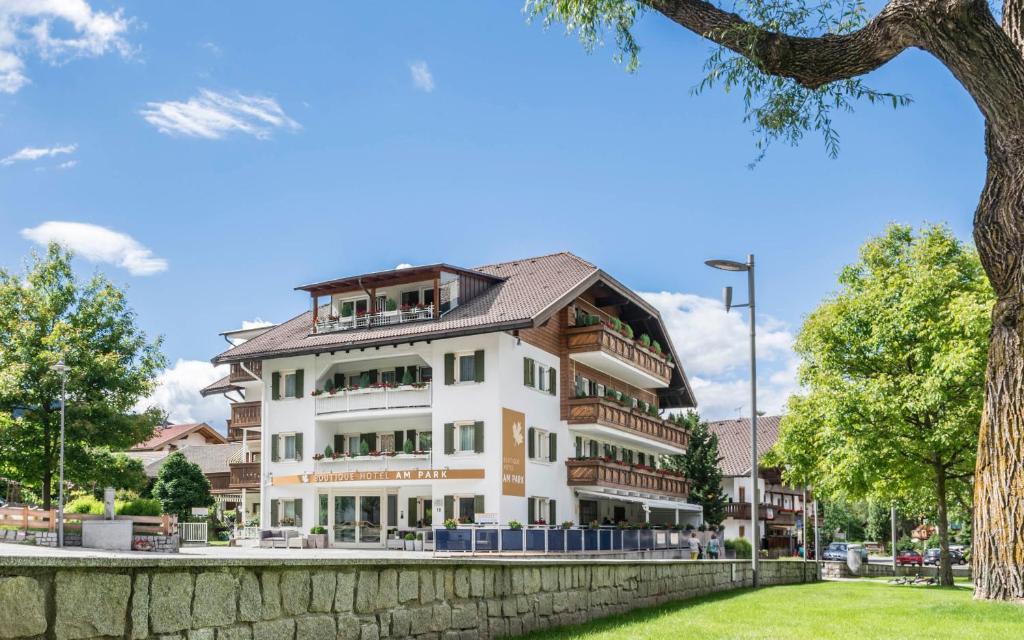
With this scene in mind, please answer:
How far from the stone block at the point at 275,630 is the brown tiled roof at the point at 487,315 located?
3247 cm

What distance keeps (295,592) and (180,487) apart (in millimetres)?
58857

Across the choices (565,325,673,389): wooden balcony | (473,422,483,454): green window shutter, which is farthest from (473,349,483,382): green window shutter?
(565,325,673,389): wooden balcony

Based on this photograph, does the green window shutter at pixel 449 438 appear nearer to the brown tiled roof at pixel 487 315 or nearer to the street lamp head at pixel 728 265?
the brown tiled roof at pixel 487 315

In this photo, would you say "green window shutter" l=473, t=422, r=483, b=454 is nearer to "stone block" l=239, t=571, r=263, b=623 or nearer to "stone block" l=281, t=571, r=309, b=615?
"stone block" l=281, t=571, r=309, b=615

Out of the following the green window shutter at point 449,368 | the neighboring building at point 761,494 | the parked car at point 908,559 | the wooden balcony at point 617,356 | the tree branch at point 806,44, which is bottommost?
the parked car at point 908,559

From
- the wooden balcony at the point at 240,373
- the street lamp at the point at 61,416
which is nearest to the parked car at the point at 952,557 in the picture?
the wooden balcony at the point at 240,373

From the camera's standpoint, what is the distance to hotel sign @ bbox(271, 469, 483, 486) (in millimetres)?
41094

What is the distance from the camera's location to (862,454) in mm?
34469

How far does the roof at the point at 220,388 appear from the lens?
5377cm

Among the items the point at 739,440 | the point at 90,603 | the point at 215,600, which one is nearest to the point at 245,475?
the point at 739,440

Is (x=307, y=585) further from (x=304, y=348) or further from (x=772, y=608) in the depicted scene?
(x=304, y=348)

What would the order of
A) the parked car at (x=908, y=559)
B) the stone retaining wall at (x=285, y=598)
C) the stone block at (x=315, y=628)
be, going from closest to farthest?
the stone retaining wall at (x=285, y=598)
the stone block at (x=315, y=628)
the parked car at (x=908, y=559)

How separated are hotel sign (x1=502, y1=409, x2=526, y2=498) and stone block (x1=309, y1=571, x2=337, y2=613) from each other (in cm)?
3286

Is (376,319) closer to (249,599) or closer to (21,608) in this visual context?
(249,599)
